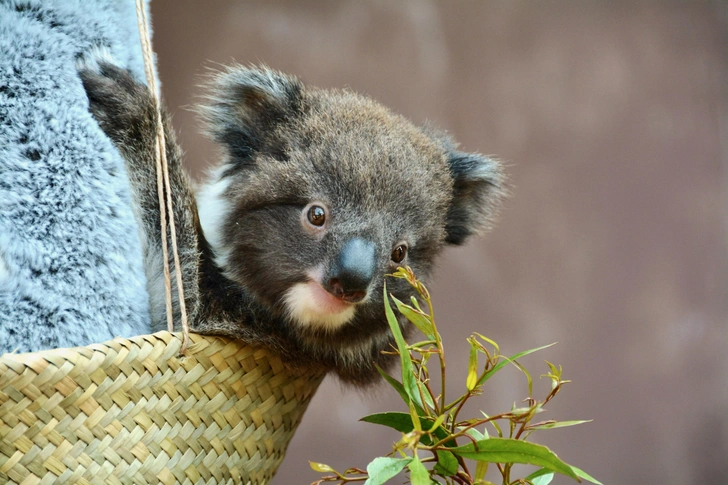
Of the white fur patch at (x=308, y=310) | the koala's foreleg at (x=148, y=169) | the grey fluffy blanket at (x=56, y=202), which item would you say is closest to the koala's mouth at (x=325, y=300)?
the white fur patch at (x=308, y=310)

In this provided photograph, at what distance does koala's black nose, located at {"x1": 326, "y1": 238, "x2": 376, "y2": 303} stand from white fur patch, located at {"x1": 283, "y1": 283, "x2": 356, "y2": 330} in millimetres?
90

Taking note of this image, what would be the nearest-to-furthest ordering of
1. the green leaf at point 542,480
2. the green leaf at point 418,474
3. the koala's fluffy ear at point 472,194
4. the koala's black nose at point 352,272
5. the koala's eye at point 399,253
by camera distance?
the green leaf at point 418,474 < the green leaf at point 542,480 < the koala's black nose at point 352,272 < the koala's eye at point 399,253 < the koala's fluffy ear at point 472,194

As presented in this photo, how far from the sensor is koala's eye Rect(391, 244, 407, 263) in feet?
5.67

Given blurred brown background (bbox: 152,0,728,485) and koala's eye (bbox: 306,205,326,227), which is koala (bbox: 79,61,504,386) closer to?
koala's eye (bbox: 306,205,326,227)

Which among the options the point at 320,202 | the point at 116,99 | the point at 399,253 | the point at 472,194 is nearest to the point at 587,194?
the point at 472,194

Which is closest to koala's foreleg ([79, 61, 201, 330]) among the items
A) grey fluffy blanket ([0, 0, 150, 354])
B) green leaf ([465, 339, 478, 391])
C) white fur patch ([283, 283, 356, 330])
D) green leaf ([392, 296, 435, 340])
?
grey fluffy blanket ([0, 0, 150, 354])

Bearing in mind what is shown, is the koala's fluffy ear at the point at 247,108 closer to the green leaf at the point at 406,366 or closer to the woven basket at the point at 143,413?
the woven basket at the point at 143,413

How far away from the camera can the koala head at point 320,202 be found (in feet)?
5.34

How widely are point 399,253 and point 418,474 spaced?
740 mm

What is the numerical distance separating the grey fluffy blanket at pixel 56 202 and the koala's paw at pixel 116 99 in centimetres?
7

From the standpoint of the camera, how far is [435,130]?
216 cm

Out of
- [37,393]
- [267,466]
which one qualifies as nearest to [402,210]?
[267,466]

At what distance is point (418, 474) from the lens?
3.51 ft

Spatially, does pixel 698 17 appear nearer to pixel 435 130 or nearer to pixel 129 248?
pixel 435 130
